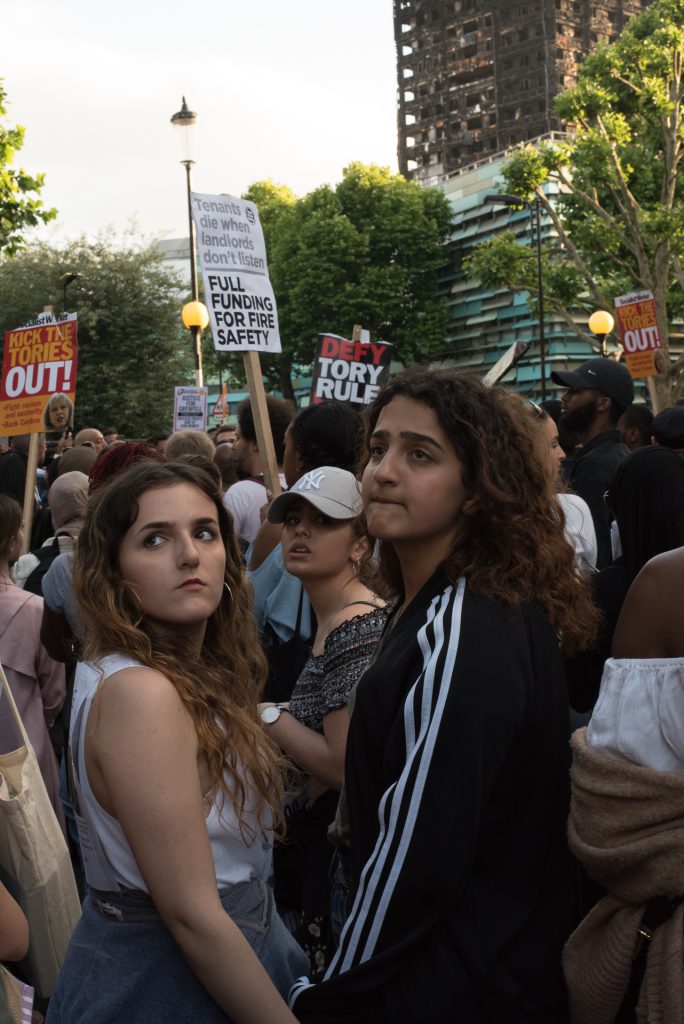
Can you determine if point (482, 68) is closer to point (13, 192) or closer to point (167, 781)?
point (13, 192)

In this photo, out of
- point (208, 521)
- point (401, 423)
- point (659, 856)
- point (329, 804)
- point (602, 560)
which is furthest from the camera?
point (602, 560)

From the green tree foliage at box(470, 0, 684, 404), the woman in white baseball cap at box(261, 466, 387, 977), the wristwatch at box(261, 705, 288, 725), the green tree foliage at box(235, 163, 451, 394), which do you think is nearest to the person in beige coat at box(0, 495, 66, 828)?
the woman in white baseball cap at box(261, 466, 387, 977)

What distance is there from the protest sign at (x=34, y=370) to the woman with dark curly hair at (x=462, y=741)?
700 centimetres

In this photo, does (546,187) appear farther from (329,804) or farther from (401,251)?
(329,804)

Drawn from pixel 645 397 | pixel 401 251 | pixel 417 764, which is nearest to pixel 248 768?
pixel 417 764

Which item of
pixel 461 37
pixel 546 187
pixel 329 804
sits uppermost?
pixel 461 37

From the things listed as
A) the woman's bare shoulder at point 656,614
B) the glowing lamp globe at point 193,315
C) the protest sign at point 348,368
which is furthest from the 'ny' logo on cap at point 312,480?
the glowing lamp globe at point 193,315

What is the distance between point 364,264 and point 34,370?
46.3 meters

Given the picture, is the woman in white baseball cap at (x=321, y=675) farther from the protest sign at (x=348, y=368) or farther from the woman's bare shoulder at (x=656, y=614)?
the protest sign at (x=348, y=368)

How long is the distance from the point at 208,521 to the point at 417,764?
→ 2.79ft

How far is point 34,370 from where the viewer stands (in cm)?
895

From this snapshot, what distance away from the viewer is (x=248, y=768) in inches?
89.0

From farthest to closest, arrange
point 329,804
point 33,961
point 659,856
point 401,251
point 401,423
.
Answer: point 401,251 < point 33,961 < point 329,804 < point 401,423 < point 659,856

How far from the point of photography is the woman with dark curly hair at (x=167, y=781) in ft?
6.56
